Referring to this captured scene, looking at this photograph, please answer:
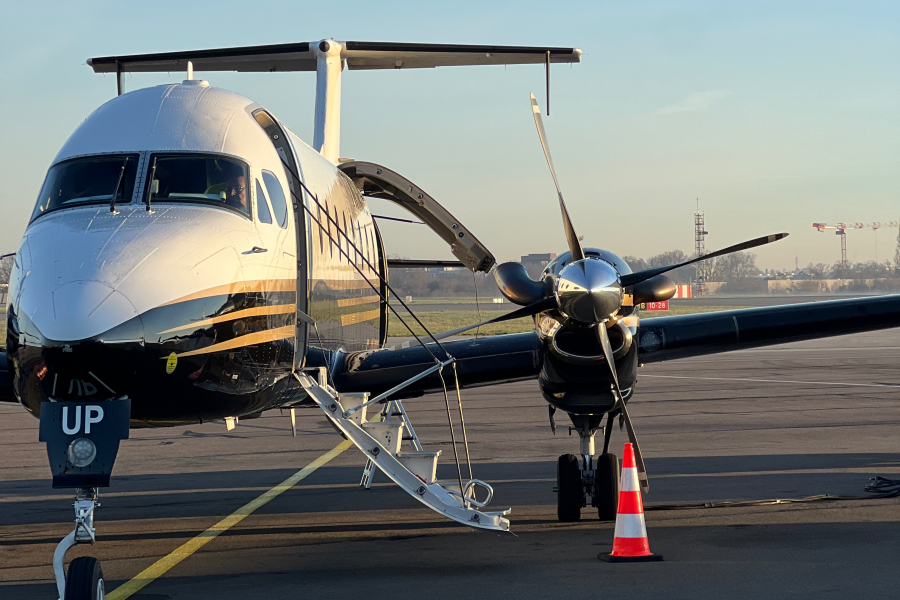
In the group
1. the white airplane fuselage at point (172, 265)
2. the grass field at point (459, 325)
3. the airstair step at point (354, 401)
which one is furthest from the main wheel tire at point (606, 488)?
the grass field at point (459, 325)

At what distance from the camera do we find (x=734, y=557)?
8266 millimetres

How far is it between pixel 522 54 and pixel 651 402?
9711 mm

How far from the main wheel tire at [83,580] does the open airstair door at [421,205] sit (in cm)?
897

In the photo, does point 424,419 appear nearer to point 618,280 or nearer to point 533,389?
point 533,389

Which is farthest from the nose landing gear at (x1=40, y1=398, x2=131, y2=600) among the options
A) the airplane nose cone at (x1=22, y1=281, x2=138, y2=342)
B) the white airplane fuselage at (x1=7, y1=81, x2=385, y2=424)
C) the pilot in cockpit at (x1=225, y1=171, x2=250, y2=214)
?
the pilot in cockpit at (x1=225, y1=171, x2=250, y2=214)

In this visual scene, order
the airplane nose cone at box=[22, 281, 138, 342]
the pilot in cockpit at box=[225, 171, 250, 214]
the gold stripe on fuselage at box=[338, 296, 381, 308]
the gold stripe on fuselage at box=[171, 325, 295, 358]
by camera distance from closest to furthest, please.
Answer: the airplane nose cone at box=[22, 281, 138, 342] → the gold stripe on fuselage at box=[171, 325, 295, 358] → the pilot in cockpit at box=[225, 171, 250, 214] → the gold stripe on fuselage at box=[338, 296, 381, 308]

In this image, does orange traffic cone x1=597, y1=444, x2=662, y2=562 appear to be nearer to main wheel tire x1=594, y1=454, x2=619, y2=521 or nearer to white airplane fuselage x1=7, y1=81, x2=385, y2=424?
main wheel tire x1=594, y1=454, x2=619, y2=521

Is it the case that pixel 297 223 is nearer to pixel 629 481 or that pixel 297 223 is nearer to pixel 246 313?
pixel 246 313

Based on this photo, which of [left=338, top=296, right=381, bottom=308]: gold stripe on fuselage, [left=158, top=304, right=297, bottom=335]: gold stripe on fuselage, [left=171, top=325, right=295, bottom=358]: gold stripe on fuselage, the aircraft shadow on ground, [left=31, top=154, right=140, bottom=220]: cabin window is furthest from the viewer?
the aircraft shadow on ground

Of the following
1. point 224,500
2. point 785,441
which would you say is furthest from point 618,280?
point 785,441

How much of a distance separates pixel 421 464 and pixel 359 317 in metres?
3.13

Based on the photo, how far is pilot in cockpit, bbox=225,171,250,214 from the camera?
786cm

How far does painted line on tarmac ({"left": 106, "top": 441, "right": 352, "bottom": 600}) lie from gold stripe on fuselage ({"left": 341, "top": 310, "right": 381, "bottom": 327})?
2234mm

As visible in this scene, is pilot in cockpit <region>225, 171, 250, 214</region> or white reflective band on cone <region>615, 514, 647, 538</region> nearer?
pilot in cockpit <region>225, 171, 250, 214</region>
